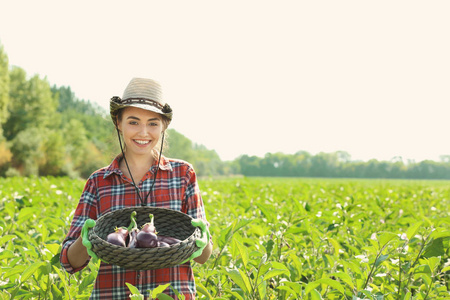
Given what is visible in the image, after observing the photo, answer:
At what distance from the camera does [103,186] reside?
1851 mm

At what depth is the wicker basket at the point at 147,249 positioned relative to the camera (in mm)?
1264

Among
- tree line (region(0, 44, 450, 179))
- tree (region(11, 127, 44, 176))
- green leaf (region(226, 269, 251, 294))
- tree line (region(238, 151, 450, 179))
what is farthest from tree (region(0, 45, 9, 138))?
tree line (region(238, 151, 450, 179))

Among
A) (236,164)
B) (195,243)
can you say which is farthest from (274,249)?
(236,164)

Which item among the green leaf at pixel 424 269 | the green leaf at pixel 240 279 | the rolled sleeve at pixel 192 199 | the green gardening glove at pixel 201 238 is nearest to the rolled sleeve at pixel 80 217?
the rolled sleeve at pixel 192 199

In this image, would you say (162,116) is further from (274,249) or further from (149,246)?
(274,249)

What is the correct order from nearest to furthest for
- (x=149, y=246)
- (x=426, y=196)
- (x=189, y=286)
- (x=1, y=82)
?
(x=149, y=246)
(x=189, y=286)
(x=426, y=196)
(x=1, y=82)

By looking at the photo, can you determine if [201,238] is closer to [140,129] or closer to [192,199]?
[192,199]

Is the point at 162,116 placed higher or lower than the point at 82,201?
higher

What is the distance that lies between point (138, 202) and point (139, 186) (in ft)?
0.25

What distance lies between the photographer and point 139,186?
72.8 inches

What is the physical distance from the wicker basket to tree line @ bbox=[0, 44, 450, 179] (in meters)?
0.61

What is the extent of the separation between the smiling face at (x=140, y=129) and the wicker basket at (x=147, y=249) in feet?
1.01

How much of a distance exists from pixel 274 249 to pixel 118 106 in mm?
1219

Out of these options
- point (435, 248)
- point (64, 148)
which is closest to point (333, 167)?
point (64, 148)
